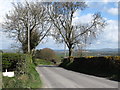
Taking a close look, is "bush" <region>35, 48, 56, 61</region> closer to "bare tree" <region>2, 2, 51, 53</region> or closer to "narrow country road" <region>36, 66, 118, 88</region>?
"bare tree" <region>2, 2, 51, 53</region>

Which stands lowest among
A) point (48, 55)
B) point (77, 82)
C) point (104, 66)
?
point (48, 55)

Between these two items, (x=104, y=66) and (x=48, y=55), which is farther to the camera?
(x=48, y=55)

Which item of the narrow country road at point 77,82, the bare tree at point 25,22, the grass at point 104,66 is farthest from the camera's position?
the bare tree at point 25,22

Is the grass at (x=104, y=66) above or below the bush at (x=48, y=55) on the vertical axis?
above

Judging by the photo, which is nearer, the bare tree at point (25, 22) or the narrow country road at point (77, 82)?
the narrow country road at point (77, 82)

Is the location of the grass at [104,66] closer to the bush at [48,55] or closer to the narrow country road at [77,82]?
the narrow country road at [77,82]

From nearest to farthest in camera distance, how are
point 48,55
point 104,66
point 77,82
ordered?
point 77,82
point 104,66
point 48,55

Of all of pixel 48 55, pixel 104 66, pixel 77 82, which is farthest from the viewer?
pixel 48 55

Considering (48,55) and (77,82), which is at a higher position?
(77,82)

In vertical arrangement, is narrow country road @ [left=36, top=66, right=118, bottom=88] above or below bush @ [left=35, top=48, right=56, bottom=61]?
above

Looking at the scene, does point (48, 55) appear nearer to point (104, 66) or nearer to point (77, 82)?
point (104, 66)

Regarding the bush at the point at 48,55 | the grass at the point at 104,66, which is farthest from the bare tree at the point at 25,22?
the bush at the point at 48,55

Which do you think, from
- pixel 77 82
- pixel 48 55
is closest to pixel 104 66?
pixel 77 82

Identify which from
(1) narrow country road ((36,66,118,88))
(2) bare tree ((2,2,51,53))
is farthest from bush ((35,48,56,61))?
(1) narrow country road ((36,66,118,88))
